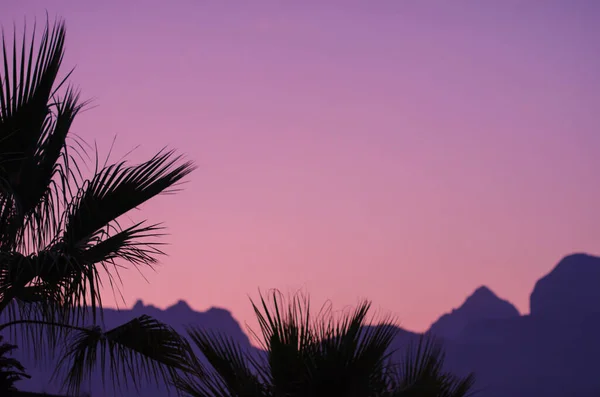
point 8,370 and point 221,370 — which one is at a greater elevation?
point 8,370

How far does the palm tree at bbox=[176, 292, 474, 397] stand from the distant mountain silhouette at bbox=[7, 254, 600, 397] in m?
70.9

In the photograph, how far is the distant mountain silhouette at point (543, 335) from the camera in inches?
3504

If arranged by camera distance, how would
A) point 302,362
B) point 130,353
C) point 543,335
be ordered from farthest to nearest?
point 543,335 → point 130,353 → point 302,362

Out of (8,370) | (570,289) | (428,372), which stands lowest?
(428,372)

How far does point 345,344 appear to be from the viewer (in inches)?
166

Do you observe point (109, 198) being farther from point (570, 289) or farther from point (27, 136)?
point (570, 289)

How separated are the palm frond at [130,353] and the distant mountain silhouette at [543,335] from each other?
6948cm

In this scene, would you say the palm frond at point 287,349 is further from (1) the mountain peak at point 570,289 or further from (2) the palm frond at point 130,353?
(1) the mountain peak at point 570,289

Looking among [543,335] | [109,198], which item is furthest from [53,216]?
[543,335]

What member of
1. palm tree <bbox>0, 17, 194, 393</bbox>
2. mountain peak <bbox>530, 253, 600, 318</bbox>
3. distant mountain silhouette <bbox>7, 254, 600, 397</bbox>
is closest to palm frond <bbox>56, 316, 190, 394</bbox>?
palm tree <bbox>0, 17, 194, 393</bbox>

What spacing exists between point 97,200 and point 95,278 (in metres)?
0.73

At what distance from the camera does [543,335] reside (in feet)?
408

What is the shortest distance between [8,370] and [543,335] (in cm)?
12768

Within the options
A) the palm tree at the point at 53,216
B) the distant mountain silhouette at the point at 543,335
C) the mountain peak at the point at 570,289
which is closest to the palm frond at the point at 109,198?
the palm tree at the point at 53,216
